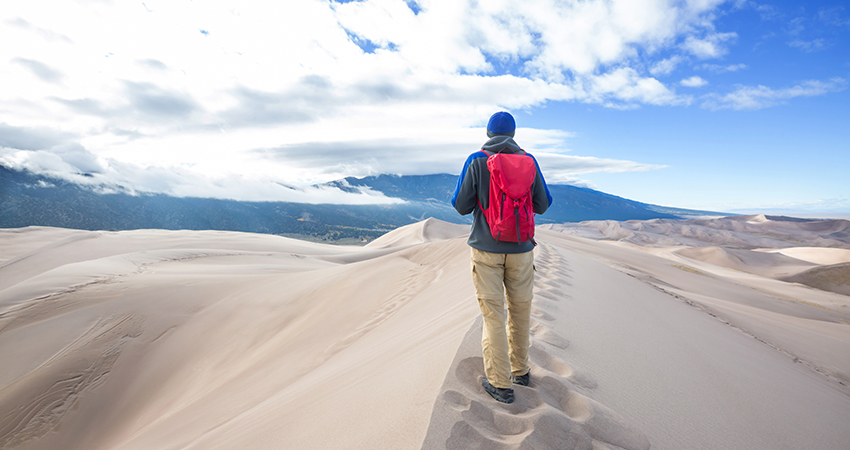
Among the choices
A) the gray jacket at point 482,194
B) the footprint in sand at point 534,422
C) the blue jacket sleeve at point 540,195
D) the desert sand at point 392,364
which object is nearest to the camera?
the footprint in sand at point 534,422

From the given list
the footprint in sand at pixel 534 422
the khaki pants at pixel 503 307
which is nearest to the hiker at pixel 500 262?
the khaki pants at pixel 503 307

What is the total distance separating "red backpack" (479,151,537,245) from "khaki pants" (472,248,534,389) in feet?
0.53

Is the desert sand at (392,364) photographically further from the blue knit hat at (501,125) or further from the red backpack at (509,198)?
the blue knit hat at (501,125)

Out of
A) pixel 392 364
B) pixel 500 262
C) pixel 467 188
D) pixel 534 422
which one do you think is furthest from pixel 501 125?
pixel 392 364

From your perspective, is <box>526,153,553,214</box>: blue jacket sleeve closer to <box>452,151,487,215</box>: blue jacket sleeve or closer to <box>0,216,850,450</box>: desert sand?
<box>452,151,487,215</box>: blue jacket sleeve

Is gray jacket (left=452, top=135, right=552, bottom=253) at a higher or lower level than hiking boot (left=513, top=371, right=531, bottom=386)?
higher

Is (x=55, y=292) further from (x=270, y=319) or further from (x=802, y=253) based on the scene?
(x=802, y=253)

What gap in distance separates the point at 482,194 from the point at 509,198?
0.22 m

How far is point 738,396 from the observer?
273cm

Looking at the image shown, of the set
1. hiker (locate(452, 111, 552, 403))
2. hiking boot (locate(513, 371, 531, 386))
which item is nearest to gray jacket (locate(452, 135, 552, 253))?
hiker (locate(452, 111, 552, 403))

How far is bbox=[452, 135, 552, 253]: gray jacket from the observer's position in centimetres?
233

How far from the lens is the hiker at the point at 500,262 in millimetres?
2262

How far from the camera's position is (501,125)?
2527 mm

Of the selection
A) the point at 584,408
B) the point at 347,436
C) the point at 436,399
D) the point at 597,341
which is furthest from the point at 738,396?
the point at 347,436
